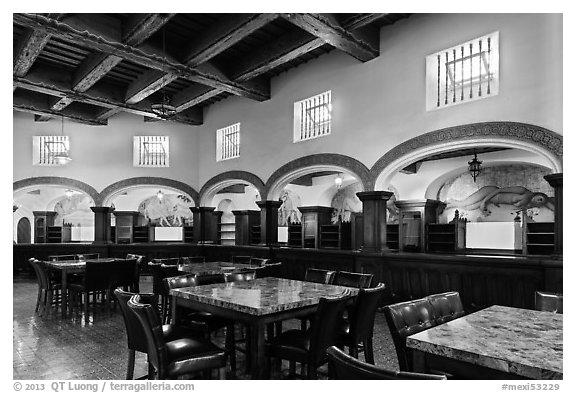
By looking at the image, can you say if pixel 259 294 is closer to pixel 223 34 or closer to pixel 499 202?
pixel 223 34

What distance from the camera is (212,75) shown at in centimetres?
812

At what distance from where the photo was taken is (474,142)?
6012 millimetres

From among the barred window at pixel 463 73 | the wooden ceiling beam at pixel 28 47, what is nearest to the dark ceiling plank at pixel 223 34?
the wooden ceiling beam at pixel 28 47

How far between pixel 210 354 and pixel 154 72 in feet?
23.4

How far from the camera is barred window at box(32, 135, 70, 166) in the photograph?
1170 centimetres

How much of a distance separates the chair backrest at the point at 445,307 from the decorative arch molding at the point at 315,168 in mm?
4599

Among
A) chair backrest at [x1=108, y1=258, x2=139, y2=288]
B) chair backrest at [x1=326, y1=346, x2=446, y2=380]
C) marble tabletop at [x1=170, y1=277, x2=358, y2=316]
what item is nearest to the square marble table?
marble tabletop at [x1=170, y1=277, x2=358, y2=316]

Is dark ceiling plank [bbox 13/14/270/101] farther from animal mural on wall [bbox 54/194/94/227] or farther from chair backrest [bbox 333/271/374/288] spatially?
animal mural on wall [bbox 54/194/94/227]

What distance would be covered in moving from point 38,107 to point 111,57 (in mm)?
4149

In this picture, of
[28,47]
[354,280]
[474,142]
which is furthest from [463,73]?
[28,47]

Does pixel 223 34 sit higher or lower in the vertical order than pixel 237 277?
higher

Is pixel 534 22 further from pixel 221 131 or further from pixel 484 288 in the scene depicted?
pixel 221 131

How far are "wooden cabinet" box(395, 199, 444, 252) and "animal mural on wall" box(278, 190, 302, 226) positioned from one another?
12.8 ft

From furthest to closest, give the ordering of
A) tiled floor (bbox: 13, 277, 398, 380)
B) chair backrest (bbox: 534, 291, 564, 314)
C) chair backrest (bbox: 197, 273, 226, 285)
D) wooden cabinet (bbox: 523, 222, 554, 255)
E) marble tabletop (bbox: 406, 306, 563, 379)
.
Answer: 1. wooden cabinet (bbox: 523, 222, 554, 255)
2. chair backrest (bbox: 197, 273, 226, 285)
3. tiled floor (bbox: 13, 277, 398, 380)
4. chair backrest (bbox: 534, 291, 564, 314)
5. marble tabletop (bbox: 406, 306, 563, 379)
